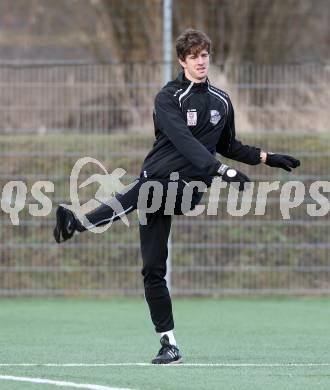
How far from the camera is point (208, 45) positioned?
7.84m

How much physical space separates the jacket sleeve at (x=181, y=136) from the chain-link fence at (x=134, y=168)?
6145mm

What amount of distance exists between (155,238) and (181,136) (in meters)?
0.66

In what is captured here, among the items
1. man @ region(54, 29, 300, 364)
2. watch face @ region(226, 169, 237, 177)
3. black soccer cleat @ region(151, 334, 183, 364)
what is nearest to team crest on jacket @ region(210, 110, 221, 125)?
man @ region(54, 29, 300, 364)


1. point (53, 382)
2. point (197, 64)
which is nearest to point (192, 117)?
point (197, 64)

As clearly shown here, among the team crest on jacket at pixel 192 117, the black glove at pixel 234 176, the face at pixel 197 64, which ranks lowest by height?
the black glove at pixel 234 176

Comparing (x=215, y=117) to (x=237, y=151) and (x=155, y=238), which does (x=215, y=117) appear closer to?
(x=237, y=151)

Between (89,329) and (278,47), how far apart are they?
32.8 feet

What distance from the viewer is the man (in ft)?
25.6

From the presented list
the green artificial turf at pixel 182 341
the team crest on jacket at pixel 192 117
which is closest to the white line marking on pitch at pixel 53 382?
the green artificial turf at pixel 182 341

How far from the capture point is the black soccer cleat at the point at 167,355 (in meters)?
7.95

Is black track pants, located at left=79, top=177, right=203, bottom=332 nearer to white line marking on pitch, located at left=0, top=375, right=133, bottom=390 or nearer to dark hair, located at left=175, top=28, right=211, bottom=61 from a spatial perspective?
dark hair, located at left=175, top=28, right=211, bottom=61

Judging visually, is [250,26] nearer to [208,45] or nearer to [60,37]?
[60,37]

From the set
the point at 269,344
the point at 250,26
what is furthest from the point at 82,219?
the point at 250,26
